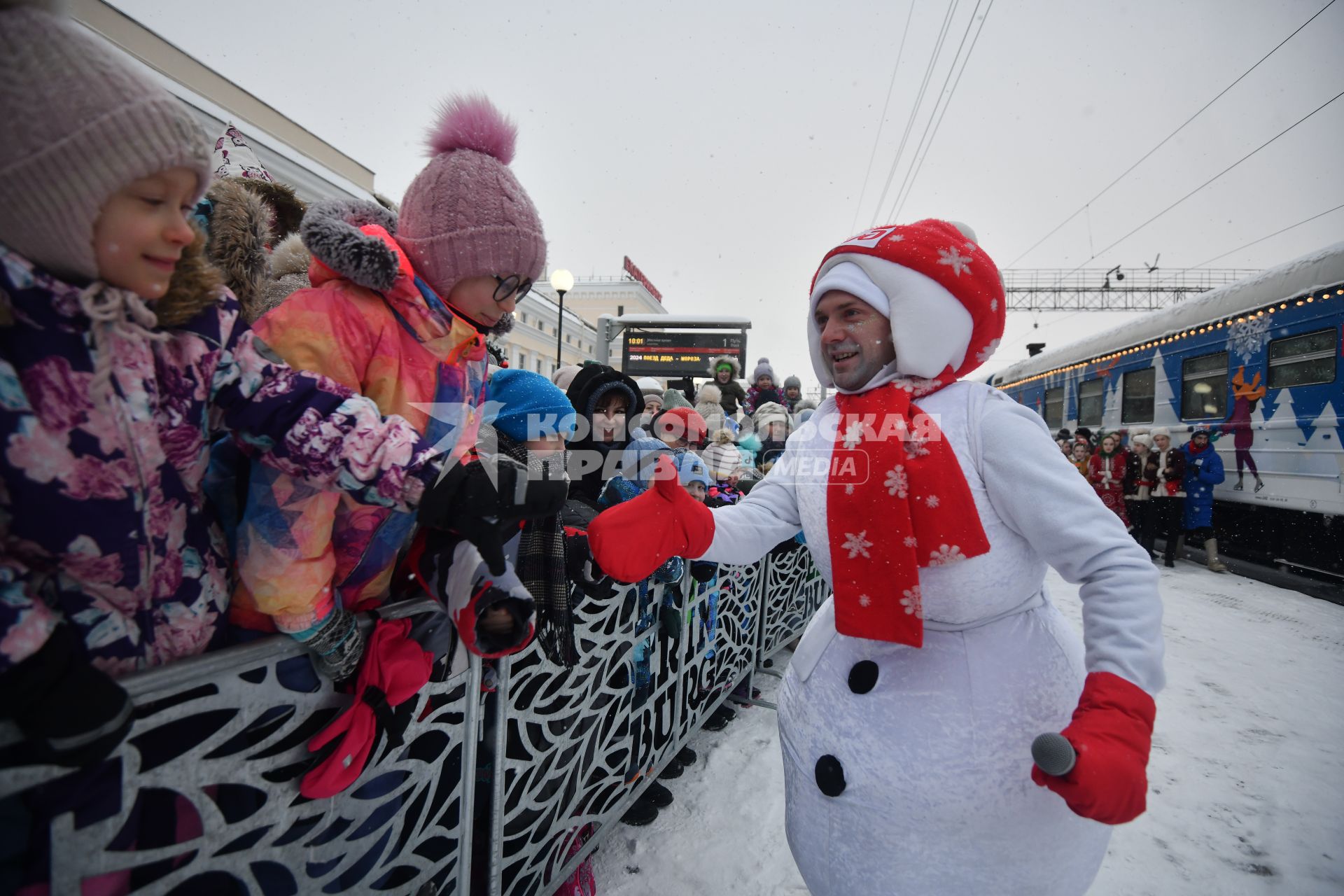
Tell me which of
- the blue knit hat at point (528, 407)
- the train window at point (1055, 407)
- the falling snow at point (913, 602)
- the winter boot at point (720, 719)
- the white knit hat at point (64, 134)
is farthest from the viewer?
the train window at point (1055, 407)

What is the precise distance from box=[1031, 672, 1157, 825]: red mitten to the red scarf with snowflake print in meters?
0.32

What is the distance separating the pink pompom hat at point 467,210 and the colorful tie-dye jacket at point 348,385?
8 cm

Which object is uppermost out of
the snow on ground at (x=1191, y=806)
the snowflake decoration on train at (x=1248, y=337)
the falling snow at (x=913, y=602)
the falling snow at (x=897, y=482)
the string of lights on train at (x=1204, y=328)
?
the string of lights on train at (x=1204, y=328)

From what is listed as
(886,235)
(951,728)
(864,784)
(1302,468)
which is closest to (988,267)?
(886,235)

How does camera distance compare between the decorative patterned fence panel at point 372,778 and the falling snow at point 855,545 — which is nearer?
the decorative patterned fence panel at point 372,778

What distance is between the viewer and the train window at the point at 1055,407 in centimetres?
1119

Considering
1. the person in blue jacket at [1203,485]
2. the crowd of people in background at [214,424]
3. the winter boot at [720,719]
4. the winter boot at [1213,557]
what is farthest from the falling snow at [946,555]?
the winter boot at [1213,557]

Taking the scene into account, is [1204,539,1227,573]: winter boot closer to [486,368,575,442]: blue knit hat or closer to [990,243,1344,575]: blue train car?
[990,243,1344,575]: blue train car

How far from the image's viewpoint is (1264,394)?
678cm

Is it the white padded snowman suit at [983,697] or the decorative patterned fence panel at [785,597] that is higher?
the white padded snowman suit at [983,697]

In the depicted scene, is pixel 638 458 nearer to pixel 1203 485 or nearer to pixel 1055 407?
pixel 1203 485

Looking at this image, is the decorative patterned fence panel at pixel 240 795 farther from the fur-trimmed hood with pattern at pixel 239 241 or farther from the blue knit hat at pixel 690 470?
the blue knit hat at pixel 690 470

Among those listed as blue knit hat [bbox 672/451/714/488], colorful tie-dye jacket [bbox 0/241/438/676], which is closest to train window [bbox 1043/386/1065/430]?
blue knit hat [bbox 672/451/714/488]

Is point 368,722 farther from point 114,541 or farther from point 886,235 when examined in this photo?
point 886,235
